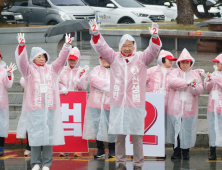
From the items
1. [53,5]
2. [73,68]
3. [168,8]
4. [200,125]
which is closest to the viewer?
[73,68]

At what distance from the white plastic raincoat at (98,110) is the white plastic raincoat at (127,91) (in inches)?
41.2

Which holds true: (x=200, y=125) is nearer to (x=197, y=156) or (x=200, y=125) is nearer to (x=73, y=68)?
(x=197, y=156)

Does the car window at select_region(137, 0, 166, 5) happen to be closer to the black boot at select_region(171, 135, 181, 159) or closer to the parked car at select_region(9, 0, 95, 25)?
the parked car at select_region(9, 0, 95, 25)

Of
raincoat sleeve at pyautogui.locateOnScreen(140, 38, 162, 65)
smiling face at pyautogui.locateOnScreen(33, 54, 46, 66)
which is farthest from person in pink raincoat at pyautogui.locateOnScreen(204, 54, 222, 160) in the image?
smiling face at pyautogui.locateOnScreen(33, 54, 46, 66)

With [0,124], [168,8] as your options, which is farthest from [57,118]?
[168,8]

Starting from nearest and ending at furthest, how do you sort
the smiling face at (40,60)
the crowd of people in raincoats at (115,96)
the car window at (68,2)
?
the crowd of people in raincoats at (115,96) < the smiling face at (40,60) < the car window at (68,2)

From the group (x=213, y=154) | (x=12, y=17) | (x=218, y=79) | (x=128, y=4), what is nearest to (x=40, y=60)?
(x=218, y=79)

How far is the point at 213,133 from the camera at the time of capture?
7.46 metres

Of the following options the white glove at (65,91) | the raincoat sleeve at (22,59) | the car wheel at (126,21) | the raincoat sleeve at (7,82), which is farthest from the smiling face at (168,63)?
the car wheel at (126,21)

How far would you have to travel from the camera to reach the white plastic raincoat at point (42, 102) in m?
6.65

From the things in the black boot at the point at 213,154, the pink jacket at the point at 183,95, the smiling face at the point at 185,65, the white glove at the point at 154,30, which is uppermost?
the white glove at the point at 154,30

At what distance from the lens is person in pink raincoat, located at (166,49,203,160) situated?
7.39 metres

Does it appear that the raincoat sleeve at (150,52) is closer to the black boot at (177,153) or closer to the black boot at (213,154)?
the black boot at (177,153)

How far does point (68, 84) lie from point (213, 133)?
2.47m
